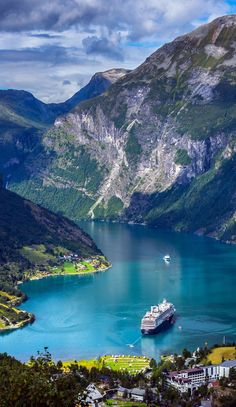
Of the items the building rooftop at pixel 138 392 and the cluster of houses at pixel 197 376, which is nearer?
the building rooftop at pixel 138 392

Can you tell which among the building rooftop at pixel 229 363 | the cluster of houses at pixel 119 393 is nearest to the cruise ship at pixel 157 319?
the building rooftop at pixel 229 363

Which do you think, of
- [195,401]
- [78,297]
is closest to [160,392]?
[195,401]

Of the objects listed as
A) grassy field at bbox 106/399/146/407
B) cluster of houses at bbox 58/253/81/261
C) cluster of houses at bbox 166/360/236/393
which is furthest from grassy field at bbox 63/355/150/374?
cluster of houses at bbox 58/253/81/261

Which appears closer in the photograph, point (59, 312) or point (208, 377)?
point (208, 377)

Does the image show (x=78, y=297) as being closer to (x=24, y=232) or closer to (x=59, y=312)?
(x=59, y=312)

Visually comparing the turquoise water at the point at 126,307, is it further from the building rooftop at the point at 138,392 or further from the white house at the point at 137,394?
the white house at the point at 137,394

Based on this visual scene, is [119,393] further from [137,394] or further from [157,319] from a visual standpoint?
[157,319]

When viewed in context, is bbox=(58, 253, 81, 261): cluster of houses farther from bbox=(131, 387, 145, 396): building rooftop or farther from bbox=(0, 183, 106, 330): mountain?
bbox=(131, 387, 145, 396): building rooftop
